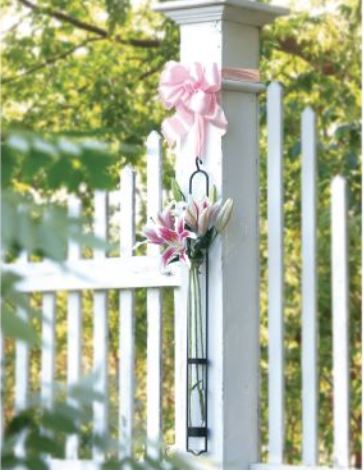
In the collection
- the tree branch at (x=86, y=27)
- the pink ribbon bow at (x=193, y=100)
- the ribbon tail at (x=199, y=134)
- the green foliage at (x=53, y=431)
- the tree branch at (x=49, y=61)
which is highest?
the tree branch at (x=86, y=27)

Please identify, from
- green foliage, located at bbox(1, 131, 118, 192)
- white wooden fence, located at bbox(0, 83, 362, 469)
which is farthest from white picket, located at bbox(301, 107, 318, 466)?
green foliage, located at bbox(1, 131, 118, 192)

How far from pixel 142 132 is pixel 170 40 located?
1.55 feet

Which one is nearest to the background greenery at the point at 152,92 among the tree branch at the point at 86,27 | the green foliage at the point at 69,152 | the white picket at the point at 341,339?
the tree branch at the point at 86,27

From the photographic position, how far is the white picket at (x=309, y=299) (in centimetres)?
277

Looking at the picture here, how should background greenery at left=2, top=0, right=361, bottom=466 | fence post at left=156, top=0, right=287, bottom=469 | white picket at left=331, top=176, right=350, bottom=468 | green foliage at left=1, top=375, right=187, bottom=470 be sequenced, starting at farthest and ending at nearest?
background greenery at left=2, top=0, right=361, bottom=466 < fence post at left=156, top=0, right=287, bottom=469 < white picket at left=331, top=176, right=350, bottom=468 < green foliage at left=1, top=375, right=187, bottom=470

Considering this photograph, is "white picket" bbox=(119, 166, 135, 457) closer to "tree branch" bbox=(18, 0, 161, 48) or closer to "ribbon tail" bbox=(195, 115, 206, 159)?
"ribbon tail" bbox=(195, 115, 206, 159)

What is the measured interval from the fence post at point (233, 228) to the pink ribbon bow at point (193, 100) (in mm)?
27

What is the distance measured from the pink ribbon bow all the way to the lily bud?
0.52 feet

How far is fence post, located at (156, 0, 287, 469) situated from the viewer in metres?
2.81

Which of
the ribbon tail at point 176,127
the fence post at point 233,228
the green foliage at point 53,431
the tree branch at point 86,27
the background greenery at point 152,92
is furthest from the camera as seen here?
the tree branch at point 86,27

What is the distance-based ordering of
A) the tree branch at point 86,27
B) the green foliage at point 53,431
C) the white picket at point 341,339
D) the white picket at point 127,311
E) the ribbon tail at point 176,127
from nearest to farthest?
1. the green foliage at point 53,431
2. the white picket at point 341,339
3. the ribbon tail at point 176,127
4. the white picket at point 127,311
5. the tree branch at point 86,27

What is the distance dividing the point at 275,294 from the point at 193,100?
1.47 feet

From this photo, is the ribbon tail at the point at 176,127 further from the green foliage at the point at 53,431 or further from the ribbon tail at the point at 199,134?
the green foliage at the point at 53,431

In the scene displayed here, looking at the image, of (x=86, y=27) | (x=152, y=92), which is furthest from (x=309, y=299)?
(x=152, y=92)
